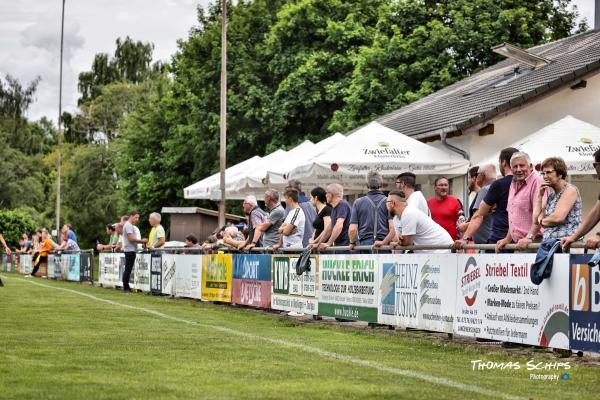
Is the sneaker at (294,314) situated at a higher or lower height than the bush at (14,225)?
lower

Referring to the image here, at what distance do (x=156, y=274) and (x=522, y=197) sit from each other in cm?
1715

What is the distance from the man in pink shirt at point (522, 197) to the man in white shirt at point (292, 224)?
6.86m

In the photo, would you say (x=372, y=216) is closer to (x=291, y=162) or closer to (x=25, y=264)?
(x=291, y=162)

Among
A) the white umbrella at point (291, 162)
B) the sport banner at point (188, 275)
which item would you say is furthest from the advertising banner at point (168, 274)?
the white umbrella at point (291, 162)

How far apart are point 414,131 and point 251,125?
24.2 m

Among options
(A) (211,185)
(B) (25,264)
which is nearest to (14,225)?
(B) (25,264)

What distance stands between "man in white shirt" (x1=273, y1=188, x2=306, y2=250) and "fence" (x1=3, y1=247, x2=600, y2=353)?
0.95 feet

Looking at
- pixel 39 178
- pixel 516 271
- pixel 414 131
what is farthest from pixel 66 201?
pixel 516 271

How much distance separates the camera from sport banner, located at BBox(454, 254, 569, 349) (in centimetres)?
1123

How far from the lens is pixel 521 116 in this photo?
1117 inches

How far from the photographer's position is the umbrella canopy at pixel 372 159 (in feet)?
74.6

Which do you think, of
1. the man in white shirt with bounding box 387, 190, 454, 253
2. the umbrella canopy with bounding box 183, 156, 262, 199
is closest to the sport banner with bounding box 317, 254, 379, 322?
the man in white shirt with bounding box 387, 190, 454, 253

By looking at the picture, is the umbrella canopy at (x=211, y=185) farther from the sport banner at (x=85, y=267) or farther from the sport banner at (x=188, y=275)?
the sport banner at (x=188, y=275)

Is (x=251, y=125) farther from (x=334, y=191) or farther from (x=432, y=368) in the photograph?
(x=432, y=368)
